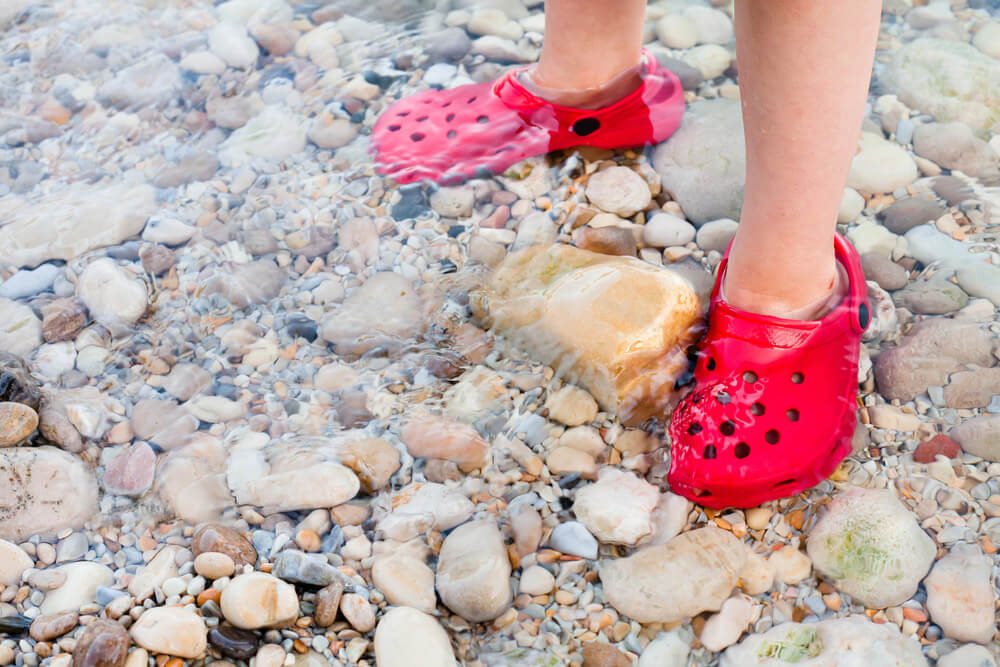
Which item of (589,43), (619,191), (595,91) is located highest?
(589,43)

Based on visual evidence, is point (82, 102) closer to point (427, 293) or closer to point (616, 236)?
point (427, 293)

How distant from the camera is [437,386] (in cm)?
183

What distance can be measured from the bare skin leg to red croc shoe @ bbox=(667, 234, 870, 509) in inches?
35.0

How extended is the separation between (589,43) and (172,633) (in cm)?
173

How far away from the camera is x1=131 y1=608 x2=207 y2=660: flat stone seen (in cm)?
134

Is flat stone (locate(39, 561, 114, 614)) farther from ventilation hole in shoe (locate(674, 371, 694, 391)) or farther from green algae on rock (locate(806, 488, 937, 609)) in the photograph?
green algae on rock (locate(806, 488, 937, 609))

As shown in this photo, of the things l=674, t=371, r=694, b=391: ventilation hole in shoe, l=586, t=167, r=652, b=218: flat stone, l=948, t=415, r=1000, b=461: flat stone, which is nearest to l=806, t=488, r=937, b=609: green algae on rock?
l=948, t=415, r=1000, b=461: flat stone

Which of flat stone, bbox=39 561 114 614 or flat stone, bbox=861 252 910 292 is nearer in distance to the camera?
flat stone, bbox=39 561 114 614

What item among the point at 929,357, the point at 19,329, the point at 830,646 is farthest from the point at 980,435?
the point at 19,329

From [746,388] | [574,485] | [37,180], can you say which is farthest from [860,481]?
[37,180]

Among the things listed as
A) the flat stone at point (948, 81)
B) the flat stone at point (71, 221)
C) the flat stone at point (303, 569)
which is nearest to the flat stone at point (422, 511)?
the flat stone at point (303, 569)

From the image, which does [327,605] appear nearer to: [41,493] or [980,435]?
[41,493]

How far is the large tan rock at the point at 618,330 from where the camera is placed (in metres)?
1.74

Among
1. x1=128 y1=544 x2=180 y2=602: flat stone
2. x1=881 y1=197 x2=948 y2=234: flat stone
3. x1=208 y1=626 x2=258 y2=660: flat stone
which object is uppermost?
→ x1=128 y1=544 x2=180 y2=602: flat stone
